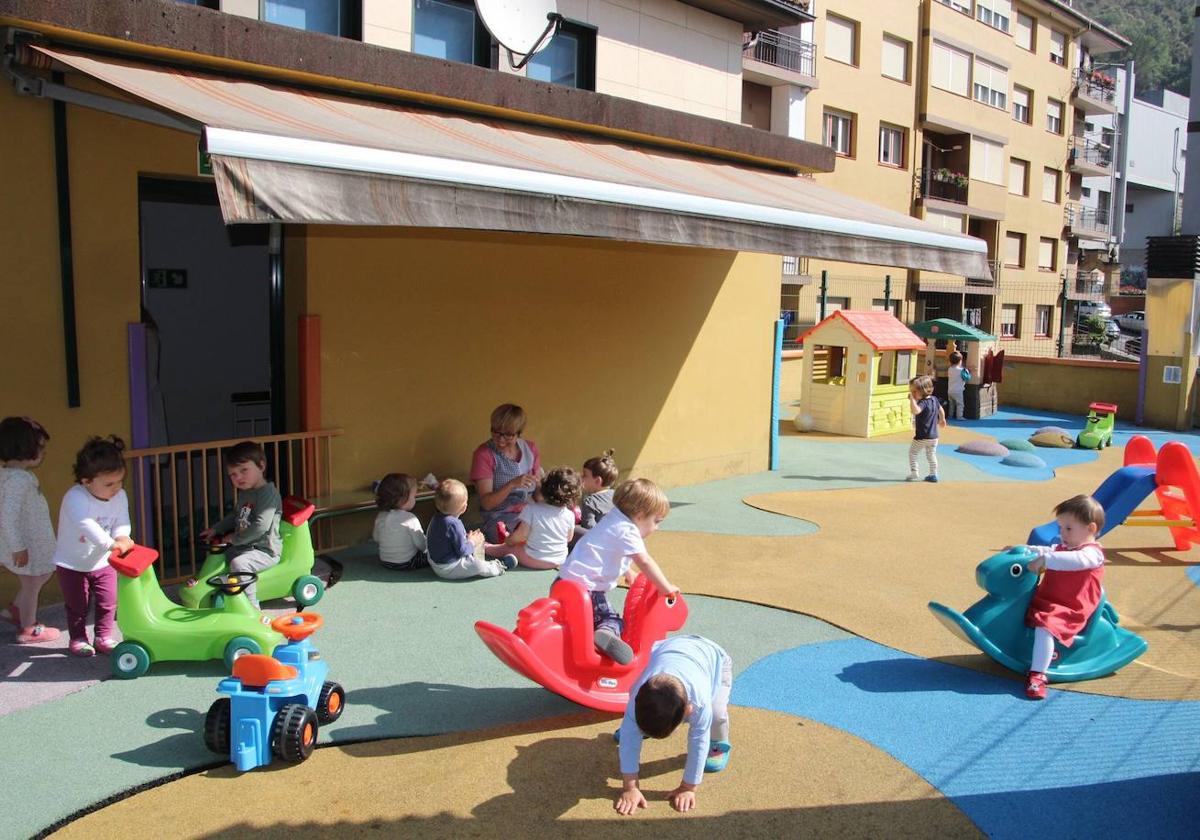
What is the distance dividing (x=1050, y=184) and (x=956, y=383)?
90.4ft

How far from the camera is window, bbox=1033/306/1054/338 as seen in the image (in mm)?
40928

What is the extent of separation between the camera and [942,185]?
34.8 m

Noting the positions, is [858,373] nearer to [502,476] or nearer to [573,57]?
[573,57]

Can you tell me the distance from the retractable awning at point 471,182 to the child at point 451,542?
2.22 metres

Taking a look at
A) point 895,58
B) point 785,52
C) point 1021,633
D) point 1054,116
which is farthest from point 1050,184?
point 1021,633

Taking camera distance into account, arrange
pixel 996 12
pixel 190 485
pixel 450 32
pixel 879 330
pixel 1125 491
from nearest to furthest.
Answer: pixel 190 485
pixel 1125 491
pixel 450 32
pixel 879 330
pixel 996 12

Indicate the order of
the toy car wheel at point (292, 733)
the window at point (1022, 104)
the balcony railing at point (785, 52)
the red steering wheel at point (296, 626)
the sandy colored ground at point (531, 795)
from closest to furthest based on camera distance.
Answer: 1. the sandy colored ground at point (531, 795)
2. the toy car wheel at point (292, 733)
3. the red steering wheel at point (296, 626)
4. the balcony railing at point (785, 52)
5. the window at point (1022, 104)

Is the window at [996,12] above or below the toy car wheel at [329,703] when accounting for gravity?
above

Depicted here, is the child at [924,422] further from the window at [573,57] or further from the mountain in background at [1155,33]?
the mountain in background at [1155,33]

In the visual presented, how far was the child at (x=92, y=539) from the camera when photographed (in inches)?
202

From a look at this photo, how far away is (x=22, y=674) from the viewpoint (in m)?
5.11

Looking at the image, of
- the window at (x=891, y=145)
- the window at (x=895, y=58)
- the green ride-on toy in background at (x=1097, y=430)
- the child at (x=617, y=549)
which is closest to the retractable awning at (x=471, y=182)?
the child at (x=617, y=549)

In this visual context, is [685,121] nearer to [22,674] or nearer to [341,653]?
[341,653]

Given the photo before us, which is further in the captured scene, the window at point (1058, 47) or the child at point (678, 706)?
the window at point (1058, 47)
